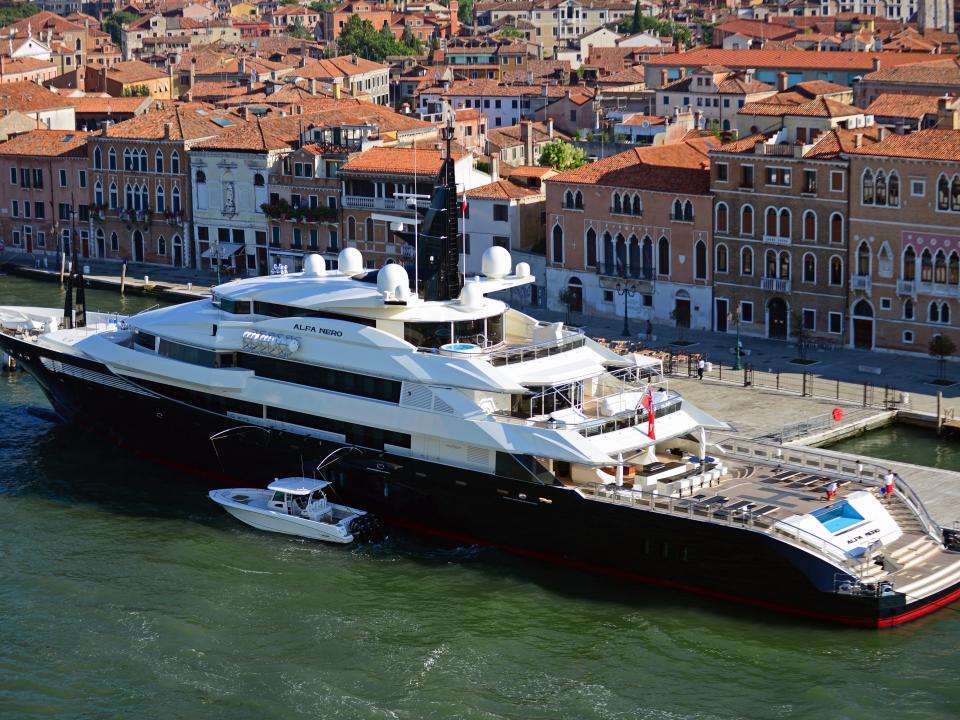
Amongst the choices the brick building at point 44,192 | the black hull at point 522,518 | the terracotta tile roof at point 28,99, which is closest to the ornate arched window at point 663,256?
the black hull at point 522,518

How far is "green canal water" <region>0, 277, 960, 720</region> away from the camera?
30.9m

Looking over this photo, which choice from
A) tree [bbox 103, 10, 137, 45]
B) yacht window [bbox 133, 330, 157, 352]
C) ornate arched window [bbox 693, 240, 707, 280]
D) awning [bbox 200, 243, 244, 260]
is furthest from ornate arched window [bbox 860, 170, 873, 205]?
tree [bbox 103, 10, 137, 45]

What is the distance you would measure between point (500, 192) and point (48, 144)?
24423mm

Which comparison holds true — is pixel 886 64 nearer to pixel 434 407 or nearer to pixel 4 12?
pixel 434 407

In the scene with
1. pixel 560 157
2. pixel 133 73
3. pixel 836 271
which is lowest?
pixel 836 271

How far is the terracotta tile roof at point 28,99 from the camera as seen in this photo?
86.6m

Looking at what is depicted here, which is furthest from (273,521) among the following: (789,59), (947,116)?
(789,59)

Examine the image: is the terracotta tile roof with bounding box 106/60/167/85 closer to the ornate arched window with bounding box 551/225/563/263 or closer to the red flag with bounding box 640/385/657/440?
the ornate arched window with bounding box 551/225/563/263

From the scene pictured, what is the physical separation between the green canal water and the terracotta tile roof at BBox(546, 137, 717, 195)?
23238 millimetres

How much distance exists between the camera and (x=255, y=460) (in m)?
41.9

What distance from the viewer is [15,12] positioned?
180375 millimetres

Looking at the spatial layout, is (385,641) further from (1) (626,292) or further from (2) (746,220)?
(2) (746,220)

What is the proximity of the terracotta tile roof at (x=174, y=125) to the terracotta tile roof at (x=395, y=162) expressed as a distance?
8108 mm

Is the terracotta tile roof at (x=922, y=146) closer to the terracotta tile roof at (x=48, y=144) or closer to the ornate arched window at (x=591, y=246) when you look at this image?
the ornate arched window at (x=591, y=246)
